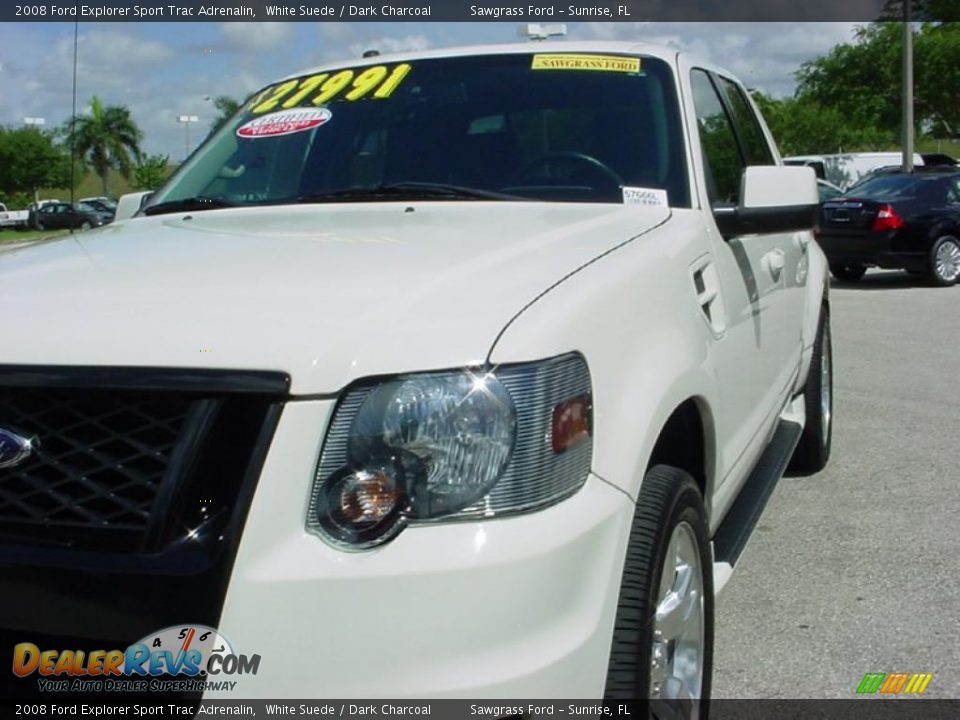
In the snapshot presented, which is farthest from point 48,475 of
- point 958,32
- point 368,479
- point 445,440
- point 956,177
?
point 958,32

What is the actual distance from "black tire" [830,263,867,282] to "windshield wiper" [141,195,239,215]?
42.8 feet

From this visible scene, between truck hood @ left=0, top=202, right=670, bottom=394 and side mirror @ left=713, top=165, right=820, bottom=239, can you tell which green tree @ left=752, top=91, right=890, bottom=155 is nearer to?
side mirror @ left=713, top=165, right=820, bottom=239

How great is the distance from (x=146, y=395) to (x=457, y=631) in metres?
0.64

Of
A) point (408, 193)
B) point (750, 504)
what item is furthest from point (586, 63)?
point (750, 504)

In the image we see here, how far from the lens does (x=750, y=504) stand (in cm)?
362

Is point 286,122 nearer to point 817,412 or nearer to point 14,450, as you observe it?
point 14,450

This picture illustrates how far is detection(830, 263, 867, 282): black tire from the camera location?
50.9 ft

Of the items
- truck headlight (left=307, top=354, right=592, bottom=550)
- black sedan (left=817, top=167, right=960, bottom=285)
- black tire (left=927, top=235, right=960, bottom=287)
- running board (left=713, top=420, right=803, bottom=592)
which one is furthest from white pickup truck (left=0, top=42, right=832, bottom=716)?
black tire (left=927, top=235, right=960, bottom=287)

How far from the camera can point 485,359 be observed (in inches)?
75.1

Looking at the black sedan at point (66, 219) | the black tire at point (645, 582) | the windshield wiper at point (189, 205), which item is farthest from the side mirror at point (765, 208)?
the black sedan at point (66, 219)

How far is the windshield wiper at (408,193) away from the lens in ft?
10.9

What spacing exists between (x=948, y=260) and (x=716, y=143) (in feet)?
40.4

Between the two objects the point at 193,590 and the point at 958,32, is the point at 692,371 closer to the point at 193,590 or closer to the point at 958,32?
the point at 193,590

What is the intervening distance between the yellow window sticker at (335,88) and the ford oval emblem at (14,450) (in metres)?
2.19
